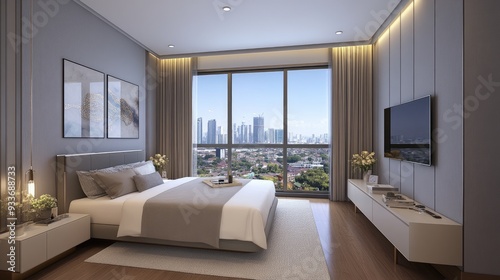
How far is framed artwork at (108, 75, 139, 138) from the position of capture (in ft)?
12.5

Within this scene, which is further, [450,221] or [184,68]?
[184,68]

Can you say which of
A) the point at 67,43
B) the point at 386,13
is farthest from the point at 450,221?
the point at 67,43

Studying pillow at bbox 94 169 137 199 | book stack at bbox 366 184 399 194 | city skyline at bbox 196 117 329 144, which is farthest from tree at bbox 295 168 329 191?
pillow at bbox 94 169 137 199

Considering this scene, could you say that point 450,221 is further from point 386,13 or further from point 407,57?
point 386,13

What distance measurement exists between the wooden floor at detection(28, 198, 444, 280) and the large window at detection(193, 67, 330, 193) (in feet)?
6.55

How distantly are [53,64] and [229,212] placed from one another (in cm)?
270

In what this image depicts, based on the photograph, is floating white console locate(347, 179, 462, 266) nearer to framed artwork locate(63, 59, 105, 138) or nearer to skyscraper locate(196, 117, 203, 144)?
framed artwork locate(63, 59, 105, 138)

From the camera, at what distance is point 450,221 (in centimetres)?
211

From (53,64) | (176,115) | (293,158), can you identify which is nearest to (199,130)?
(176,115)

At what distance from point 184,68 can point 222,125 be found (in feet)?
4.81

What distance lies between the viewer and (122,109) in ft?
13.4

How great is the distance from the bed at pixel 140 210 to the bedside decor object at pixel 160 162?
56.1 inches

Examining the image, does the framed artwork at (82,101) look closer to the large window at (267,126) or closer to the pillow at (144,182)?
the pillow at (144,182)

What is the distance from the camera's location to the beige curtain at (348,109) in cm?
460
